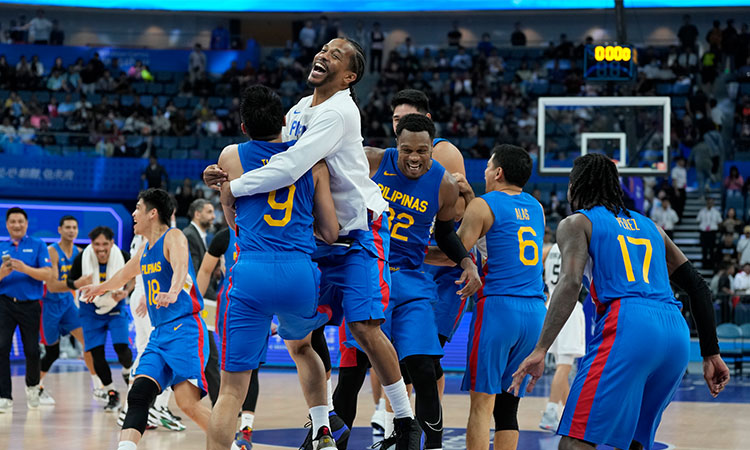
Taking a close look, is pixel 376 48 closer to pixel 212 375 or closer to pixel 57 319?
pixel 57 319

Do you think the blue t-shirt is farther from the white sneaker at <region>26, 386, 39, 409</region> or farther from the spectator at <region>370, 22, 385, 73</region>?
the spectator at <region>370, 22, 385, 73</region>

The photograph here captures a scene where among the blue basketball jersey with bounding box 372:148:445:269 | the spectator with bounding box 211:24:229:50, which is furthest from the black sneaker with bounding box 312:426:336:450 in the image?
the spectator with bounding box 211:24:229:50

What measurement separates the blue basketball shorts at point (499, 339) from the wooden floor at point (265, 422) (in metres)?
2.14

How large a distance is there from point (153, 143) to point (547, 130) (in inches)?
351

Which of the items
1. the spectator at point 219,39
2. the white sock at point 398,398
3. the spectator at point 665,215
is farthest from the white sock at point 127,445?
the spectator at point 219,39

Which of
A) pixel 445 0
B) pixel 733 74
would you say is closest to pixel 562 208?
pixel 733 74

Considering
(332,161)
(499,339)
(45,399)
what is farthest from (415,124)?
(45,399)

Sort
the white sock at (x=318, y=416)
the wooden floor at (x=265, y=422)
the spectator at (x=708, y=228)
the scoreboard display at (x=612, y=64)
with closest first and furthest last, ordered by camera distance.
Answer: the white sock at (x=318, y=416), the wooden floor at (x=265, y=422), the scoreboard display at (x=612, y=64), the spectator at (x=708, y=228)

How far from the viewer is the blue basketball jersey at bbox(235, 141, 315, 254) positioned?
466 centimetres

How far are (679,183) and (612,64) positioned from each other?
5341mm

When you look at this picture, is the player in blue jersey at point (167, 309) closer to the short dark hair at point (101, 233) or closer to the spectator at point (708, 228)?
the short dark hair at point (101, 233)

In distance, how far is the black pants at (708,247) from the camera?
1848cm

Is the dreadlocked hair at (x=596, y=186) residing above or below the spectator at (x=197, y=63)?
below

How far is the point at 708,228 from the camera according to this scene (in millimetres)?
19078
